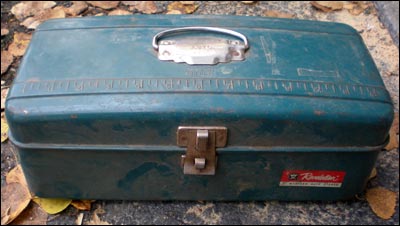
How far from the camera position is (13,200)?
123 centimetres

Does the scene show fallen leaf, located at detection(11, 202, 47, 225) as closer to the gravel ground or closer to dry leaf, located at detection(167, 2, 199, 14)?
the gravel ground

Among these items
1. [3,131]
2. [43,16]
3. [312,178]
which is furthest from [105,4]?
[312,178]

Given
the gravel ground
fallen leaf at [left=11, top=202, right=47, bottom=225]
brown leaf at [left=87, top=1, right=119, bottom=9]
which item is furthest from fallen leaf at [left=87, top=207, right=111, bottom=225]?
brown leaf at [left=87, top=1, right=119, bottom=9]

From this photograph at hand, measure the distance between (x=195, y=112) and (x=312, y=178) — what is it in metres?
0.35

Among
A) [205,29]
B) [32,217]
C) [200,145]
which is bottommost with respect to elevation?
[32,217]

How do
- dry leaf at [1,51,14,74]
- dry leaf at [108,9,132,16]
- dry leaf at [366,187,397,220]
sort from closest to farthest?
dry leaf at [366,187,397,220] → dry leaf at [1,51,14,74] → dry leaf at [108,9,132,16]

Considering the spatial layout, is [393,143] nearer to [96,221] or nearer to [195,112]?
[195,112]

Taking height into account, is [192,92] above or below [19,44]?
above

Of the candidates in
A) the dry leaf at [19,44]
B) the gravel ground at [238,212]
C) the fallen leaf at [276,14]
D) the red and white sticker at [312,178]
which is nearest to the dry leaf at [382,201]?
the gravel ground at [238,212]

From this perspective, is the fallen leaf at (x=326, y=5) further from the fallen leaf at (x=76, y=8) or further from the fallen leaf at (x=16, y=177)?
the fallen leaf at (x=16, y=177)

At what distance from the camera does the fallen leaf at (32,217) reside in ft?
3.90

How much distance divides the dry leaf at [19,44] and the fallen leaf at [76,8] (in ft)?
0.67

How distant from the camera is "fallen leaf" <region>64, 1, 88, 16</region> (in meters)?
1.83

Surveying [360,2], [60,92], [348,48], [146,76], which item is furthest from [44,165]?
[360,2]
